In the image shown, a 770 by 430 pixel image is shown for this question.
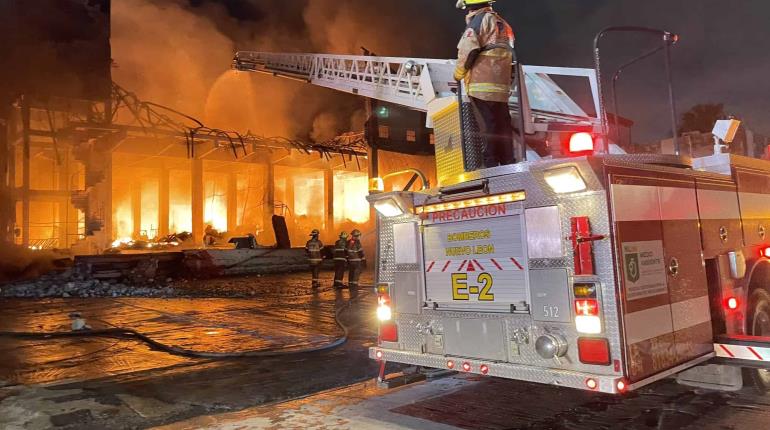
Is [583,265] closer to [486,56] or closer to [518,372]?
[518,372]

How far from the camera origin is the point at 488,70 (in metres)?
3.97

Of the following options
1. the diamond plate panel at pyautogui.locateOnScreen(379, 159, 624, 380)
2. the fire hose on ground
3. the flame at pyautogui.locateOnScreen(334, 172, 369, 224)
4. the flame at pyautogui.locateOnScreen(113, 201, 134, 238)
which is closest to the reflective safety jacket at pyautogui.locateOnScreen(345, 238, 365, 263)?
the fire hose on ground

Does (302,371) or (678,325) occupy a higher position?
(678,325)

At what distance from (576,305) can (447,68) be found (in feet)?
35.1

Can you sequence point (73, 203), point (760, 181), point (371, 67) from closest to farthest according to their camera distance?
point (760, 181)
point (371, 67)
point (73, 203)

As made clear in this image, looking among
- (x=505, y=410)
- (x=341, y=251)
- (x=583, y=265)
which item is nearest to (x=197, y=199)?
(x=341, y=251)

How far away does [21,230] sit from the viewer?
23.2m

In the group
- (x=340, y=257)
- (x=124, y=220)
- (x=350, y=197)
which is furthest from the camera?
(x=124, y=220)

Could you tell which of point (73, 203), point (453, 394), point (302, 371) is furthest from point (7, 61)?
point (453, 394)

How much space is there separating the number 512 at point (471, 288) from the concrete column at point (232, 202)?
28.4 meters

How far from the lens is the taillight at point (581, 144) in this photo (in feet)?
9.48

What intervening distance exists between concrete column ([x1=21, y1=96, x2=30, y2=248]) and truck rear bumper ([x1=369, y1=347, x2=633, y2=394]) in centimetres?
2097

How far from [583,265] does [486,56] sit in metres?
1.81

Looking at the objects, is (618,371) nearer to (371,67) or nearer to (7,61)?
(371,67)
